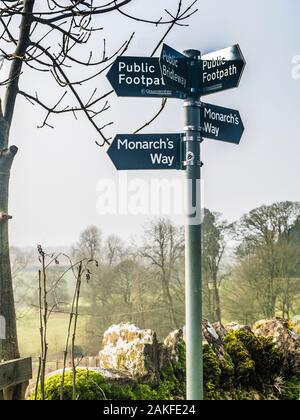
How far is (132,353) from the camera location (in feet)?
14.4

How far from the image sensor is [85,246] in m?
5.53

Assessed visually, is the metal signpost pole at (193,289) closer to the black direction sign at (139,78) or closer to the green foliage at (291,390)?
the black direction sign at (139,78)

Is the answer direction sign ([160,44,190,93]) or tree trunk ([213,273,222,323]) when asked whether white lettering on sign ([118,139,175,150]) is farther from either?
tree trunk ([213,273,222,323])

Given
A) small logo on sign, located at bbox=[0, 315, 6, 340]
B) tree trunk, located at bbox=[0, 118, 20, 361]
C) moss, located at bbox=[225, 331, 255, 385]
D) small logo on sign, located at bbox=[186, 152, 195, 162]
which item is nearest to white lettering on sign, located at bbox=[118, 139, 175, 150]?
small logo on sign, located at bbox=[186, 152, 195, 162]

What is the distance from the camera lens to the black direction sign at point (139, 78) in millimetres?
3238

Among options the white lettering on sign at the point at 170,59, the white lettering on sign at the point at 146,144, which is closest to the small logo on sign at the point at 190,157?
the white lettering on sign at the point at 146,144

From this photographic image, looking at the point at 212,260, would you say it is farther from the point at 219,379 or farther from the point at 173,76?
the point at 173,76

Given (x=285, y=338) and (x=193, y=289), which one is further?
(x=285, y=338)

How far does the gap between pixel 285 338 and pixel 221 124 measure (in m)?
2.77

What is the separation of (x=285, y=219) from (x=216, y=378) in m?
3.39

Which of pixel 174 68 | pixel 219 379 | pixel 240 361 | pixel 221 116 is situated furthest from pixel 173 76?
pixel 240 361

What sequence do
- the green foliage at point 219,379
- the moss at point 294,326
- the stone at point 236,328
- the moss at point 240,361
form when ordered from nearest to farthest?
1. the green foliage at point 219,379
2. the moss at point 240,361
3. the stone at point 236,328
4. the moss at point 294,326

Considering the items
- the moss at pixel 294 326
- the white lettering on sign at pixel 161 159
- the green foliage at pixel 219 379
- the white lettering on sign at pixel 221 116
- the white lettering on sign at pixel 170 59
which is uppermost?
the white lettering on sign at pixel 170 59
